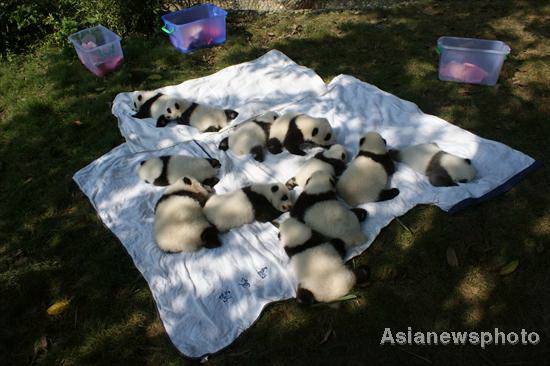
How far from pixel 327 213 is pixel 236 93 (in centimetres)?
329

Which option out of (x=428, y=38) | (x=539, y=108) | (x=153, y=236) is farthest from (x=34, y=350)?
(x=428, y=38)

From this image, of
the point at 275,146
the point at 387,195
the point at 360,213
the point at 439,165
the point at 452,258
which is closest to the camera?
the point at 452,258

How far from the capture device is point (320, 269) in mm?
3371

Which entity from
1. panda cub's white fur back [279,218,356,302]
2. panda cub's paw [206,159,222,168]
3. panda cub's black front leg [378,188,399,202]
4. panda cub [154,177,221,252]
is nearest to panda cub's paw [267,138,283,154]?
panda cub's paw [206,159,222,168]

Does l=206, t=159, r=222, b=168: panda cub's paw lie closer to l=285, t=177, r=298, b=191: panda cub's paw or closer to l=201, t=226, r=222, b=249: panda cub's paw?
l=285, t=177, r=298, b=191: panda cub's paw

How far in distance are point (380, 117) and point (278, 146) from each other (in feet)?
5.07

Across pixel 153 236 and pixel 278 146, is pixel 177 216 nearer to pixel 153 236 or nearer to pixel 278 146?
pixel 153 236

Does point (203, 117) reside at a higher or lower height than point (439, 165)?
higher

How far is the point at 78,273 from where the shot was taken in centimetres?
393

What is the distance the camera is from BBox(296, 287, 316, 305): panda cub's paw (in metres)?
3.35

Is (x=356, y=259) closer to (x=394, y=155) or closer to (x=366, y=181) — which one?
(x=366, y=181)

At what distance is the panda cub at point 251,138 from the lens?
16.3 ft

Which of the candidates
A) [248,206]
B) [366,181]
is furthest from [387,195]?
[248,206]

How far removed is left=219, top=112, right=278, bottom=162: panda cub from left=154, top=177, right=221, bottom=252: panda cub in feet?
3.89
